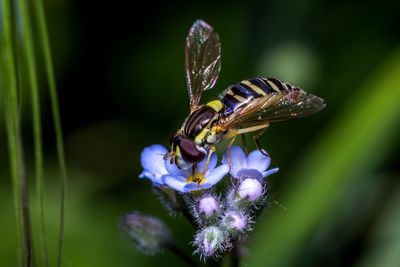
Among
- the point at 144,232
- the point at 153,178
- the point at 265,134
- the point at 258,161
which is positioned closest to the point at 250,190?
the point at 258,161

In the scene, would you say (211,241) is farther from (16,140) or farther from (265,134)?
(265,134)

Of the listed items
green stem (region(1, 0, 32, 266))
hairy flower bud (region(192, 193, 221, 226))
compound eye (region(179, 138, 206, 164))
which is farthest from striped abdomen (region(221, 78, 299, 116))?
green stem (region(1, 0, 32, 266))

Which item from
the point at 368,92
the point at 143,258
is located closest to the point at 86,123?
the point at 143,258

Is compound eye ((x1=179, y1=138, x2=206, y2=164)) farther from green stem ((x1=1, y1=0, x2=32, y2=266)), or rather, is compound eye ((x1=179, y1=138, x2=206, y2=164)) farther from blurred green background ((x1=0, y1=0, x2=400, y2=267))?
blurred green background ((x1=0, y1=0, x2=400, y2=267))

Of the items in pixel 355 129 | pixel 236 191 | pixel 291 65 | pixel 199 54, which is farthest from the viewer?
pixel 291 65

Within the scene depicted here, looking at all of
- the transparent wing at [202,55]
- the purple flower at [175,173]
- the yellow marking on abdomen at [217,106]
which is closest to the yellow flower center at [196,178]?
the purple flower at [175,173]

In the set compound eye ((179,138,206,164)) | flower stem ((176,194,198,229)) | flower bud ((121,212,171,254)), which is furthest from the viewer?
flower bud ((121,212,171,254))

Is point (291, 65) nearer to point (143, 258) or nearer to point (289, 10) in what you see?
point (289, 10)

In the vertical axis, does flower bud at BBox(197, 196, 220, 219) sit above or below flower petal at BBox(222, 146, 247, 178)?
below
